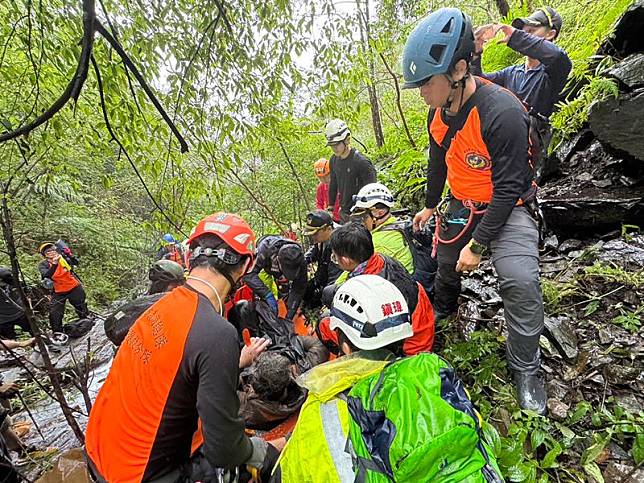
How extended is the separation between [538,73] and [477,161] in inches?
85.4

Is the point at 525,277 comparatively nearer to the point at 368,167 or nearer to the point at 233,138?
the point at 233,138

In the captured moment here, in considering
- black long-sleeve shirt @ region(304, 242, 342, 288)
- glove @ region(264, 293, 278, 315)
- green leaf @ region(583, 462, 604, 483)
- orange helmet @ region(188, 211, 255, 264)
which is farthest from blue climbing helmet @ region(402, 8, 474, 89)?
glove @ region(264, 293, 278, 315)

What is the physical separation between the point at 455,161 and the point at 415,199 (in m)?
4.24

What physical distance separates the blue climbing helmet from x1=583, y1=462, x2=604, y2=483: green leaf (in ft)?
9.16

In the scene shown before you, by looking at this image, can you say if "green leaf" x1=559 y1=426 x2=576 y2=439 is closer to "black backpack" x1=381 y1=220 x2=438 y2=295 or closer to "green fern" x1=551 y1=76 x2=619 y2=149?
"black backpack" x1=381 y1=220 x2=438 y2=295

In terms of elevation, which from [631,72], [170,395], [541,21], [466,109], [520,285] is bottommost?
[520,285]

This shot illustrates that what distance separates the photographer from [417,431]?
5.19ft

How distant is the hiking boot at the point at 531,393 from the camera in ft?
9.04

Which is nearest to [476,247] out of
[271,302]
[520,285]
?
[520,285]

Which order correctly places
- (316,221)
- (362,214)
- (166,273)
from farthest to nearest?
(316,221) → (362,214) → (166,273)

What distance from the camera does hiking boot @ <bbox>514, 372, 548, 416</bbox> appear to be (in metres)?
2.75

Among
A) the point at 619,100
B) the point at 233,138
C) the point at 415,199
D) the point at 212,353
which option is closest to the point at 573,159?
the point at 619,100

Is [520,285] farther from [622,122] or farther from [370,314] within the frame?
[622,122]

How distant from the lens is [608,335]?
329 centimetres
